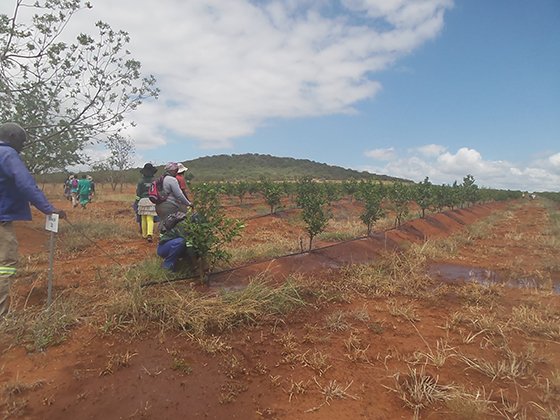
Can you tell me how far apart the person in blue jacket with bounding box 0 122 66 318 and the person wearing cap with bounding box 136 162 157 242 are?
3.68 metres

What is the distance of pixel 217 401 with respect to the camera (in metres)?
2.72

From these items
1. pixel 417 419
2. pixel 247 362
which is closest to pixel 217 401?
pixel 247 362

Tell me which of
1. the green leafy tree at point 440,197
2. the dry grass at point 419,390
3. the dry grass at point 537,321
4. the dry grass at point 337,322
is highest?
the green leafy tree at point 440,197

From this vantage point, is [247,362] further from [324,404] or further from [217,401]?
[324,404]

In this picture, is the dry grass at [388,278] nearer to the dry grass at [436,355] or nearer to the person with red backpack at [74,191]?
the dry grass at [436,355]

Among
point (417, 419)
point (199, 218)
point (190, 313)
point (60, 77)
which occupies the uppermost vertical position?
point (60, 77)

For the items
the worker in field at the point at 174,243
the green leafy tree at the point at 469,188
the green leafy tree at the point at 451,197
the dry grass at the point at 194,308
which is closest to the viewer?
the dry grass at the point at 194,308

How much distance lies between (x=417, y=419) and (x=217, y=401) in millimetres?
1482

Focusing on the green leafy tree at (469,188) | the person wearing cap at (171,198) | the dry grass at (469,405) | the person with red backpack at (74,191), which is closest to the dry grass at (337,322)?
the dry grass at (469,405)

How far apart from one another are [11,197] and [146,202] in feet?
12.5

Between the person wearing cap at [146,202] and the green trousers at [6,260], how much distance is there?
371 cm

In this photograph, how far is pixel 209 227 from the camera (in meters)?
4.53

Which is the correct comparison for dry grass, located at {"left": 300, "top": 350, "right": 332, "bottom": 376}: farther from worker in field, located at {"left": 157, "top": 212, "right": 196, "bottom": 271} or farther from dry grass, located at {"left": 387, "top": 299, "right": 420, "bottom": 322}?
worker in field, located at {"left": 157, "top": 212, "right": 196, "bottom": 271}

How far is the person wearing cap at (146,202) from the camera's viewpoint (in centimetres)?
741
